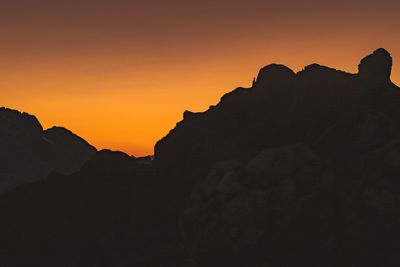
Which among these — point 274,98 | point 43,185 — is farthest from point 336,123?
point 43,185

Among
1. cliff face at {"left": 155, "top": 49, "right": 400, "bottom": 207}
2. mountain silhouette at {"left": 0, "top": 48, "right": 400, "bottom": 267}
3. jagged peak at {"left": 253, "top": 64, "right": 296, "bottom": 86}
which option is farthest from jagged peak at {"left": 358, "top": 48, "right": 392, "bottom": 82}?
jagged peak at {"left": 253, "top": 64, "right": 296, "bottom": 86}

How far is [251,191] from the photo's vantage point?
338ft

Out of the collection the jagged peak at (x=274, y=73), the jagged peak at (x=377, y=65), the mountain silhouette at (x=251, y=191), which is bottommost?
the mountain silhouette at (x=251, y=191)

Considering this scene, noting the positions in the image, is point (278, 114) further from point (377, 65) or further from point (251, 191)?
point (377, 65)

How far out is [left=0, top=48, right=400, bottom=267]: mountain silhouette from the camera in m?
94.4

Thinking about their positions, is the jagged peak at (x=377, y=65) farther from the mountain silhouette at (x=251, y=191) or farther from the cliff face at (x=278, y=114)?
the mountain silhouette at (x=251, y=191)

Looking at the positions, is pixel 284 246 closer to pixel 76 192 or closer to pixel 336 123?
pixel 336 123

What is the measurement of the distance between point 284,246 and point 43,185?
218 feet

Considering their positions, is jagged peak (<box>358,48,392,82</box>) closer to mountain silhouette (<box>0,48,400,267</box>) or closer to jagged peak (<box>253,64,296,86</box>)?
mountain silhouette (<box>0,48,400,267</box>)

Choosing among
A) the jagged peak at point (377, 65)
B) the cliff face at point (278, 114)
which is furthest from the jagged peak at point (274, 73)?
the jagged peak at point (377, 65)

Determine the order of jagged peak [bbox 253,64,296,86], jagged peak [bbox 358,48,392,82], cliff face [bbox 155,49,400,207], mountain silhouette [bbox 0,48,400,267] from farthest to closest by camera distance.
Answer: jagged peak [bbox 358,48,392,82]
jagged peak [bbox 253,64,296,86]
cliff face [bbox 155,49,400,207]
mountain silhouette [bbox 0,48,400,267]

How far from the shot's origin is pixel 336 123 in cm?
11625

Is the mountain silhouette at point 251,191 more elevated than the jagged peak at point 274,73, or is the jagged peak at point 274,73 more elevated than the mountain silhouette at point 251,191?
the jagged peak at point 274,73

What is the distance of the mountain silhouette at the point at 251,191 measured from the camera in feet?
310
